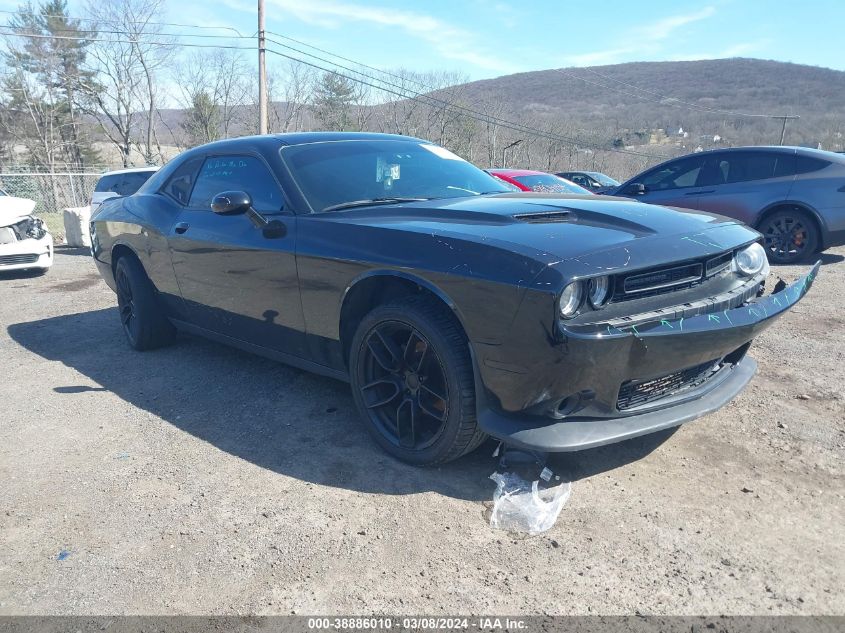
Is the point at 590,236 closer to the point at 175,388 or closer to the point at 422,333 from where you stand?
the point at 422,333

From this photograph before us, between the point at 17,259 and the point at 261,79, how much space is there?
15557mm

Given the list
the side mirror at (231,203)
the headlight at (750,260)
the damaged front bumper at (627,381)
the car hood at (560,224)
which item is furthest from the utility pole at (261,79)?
the damaged front bumper at (627,381)

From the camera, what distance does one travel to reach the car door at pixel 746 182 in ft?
25.5

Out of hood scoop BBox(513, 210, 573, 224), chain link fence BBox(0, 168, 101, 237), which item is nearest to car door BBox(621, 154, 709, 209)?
hood scoop BBox(513, 210, 573, 224)

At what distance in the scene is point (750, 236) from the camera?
118 inches

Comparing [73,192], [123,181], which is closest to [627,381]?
[123,181]

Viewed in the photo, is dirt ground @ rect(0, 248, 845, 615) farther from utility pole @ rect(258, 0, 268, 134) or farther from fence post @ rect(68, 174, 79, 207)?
utility pole @ rect(258, 0, 268, 134)

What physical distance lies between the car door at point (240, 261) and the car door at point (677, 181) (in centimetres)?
592

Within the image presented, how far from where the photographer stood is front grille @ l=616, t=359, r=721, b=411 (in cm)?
258

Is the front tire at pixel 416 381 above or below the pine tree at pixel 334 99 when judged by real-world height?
below

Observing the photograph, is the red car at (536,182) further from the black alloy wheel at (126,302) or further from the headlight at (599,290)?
the headlight at (599,290)

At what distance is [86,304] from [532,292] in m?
6.35

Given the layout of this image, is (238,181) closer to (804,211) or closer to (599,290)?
(599,290)

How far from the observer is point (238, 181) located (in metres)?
3.93
